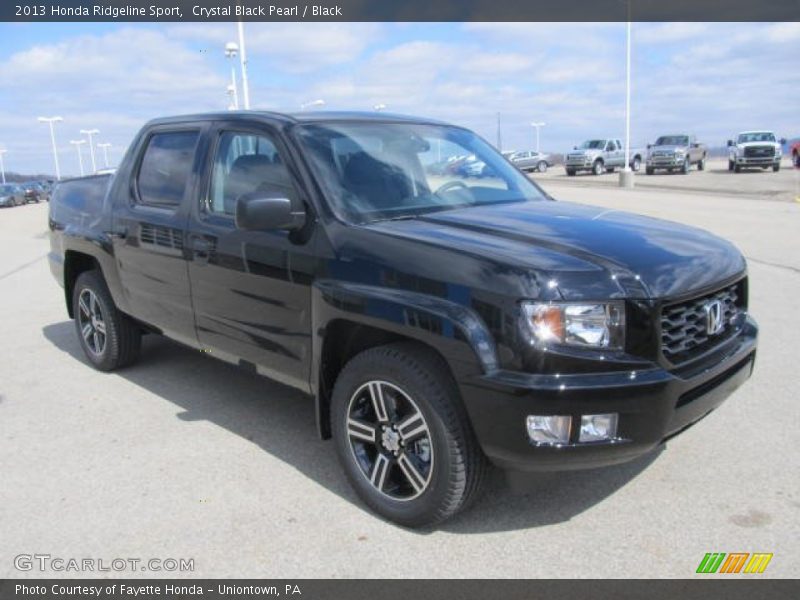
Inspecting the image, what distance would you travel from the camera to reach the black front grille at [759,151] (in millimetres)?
37750

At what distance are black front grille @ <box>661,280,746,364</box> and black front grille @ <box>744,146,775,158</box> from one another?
1552 inches

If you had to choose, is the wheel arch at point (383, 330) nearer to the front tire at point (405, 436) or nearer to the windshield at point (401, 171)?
the front tire at point (405, 436)

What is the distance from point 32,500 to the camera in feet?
11.7

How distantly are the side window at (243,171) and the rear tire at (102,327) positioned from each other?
1.78 meters

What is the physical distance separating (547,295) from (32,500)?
2742 millimetres

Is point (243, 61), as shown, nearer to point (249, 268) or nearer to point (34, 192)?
point (249, 268)

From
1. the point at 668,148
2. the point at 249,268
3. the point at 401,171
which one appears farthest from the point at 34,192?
the point at 401,171

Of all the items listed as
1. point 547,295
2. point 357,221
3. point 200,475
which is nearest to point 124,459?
point 200,475

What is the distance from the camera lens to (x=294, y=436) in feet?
14.2

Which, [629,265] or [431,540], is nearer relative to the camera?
[629,265]

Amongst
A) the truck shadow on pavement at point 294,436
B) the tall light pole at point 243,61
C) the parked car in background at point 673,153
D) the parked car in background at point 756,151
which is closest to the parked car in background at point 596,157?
the parked car in background at point 673,153

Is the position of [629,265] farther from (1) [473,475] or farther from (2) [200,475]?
(2) [200,475]

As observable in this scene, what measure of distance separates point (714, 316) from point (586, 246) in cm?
71
